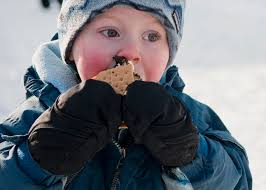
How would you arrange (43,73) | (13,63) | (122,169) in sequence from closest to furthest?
1. (122,169)
2. (43,73)
3. (13,63)

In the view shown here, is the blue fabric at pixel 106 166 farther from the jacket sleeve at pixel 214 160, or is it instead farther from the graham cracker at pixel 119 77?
the graham cracker at pixel 119 77

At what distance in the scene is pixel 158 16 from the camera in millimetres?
1315

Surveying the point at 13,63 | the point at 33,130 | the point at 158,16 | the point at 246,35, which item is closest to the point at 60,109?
the point at 33,130

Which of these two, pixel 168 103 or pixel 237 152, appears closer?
pixel 168 103

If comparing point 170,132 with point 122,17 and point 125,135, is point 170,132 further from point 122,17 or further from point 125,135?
point 122,17

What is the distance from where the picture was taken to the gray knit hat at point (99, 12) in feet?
4.20

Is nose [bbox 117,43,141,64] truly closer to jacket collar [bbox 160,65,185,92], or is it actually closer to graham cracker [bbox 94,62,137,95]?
graham cracker [bbox 94,62,137,95]

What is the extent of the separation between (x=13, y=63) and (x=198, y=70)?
3.29 ft

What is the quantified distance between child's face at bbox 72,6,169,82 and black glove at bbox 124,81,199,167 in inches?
5.3

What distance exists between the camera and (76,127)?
1077 millimetres

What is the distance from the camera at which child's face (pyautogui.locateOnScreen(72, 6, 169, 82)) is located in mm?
1223

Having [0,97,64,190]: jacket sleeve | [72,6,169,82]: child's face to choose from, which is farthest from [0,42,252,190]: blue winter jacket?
[72,6,169,82]: child's face

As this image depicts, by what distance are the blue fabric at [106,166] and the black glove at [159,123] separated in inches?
2.8

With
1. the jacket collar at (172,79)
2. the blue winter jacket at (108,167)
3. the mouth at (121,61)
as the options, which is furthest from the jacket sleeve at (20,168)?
the jacket collar at (172,79)
